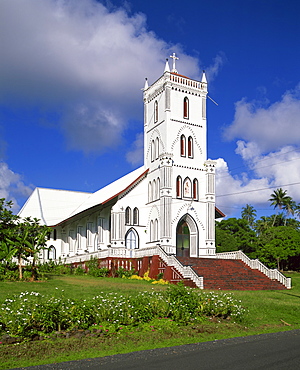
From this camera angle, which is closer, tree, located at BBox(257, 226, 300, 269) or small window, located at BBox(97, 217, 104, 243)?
A: small window, located at BBox(97, 217, 104, 243)

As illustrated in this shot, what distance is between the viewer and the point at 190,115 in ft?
137

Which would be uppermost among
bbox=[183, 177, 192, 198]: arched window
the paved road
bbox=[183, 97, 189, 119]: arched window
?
bbox=[183, 97, 189, 119]: arched window

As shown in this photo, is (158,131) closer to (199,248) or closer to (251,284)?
(199,248)

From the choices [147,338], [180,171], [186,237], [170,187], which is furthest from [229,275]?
[147,338]

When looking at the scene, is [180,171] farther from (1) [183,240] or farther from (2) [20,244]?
(2) [20,244]

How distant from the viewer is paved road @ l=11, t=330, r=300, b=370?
30.2ft

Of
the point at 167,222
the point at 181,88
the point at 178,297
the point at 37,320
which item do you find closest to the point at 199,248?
the point at 167,222

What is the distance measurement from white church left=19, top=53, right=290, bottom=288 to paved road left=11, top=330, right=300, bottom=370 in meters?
24.4

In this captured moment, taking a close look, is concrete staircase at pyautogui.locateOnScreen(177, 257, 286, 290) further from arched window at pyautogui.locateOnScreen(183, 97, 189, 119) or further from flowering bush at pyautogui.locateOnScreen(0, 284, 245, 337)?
arched window at pyautogui.locateOnScreen(183, 97, 189, 119)

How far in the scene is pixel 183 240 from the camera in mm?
40000

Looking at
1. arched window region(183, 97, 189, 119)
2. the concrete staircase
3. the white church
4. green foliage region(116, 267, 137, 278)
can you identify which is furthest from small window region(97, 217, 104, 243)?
arched window region(183, 97, 189, 119)

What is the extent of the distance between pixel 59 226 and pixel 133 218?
1590 cm

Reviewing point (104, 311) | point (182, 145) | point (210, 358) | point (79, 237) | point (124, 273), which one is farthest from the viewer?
point (79, 237)

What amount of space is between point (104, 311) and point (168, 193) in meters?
25.0
